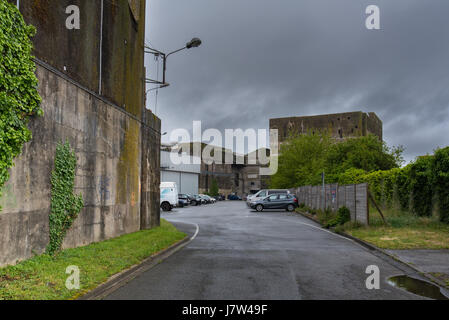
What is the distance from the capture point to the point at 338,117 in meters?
72.5

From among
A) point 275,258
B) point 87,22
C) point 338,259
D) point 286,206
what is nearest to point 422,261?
point 338,259

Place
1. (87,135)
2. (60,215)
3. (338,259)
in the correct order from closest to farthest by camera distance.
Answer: (60,215), (338,259), (87,135)

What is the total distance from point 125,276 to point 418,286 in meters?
5.48

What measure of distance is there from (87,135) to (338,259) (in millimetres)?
7258

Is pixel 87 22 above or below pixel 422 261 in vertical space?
above

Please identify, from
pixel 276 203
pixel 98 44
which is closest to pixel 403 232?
pixel 98 44

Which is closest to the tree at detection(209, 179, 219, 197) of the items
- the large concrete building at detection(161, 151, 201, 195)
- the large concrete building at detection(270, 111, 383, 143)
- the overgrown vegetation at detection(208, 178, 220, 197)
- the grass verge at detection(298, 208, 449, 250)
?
the overgrown vegetation at detection(208, 178, 220, 197)

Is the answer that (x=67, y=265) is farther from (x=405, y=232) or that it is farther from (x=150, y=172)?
(x=405, y=232)

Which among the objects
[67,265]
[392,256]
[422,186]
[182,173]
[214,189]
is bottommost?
[392,256]

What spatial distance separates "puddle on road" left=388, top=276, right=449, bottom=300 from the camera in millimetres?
6027

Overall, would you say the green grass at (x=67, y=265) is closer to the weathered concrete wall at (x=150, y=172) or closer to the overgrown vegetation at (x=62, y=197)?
the overgrown vegetation at (x=62, y=197)

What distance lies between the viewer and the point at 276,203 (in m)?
34.1

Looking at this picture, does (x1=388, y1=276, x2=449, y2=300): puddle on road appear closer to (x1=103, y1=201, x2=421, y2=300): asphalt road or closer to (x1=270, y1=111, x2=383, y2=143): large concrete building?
(x1=103, y1=201, x2=421, y2=300): asphalt road
